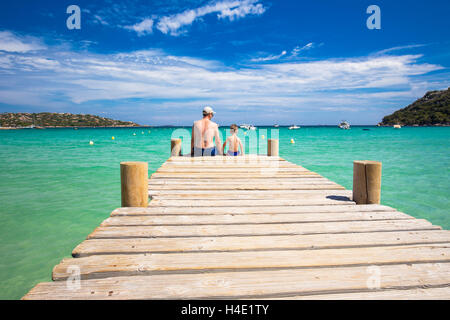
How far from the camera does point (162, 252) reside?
2.07m

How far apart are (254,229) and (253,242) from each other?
0.29 meters

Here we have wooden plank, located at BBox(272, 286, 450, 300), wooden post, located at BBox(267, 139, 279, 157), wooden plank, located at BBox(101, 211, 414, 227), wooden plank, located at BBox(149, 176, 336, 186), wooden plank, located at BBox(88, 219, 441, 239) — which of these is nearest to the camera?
wooden plank, located at BBox(272, 286, 450, 300)

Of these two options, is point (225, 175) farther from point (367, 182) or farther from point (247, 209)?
point (367, 182)

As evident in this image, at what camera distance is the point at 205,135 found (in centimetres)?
735

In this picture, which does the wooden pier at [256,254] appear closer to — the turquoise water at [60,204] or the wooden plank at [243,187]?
the wooden plank at [243,187]

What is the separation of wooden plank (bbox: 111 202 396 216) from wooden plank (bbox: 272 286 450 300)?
4.82ft

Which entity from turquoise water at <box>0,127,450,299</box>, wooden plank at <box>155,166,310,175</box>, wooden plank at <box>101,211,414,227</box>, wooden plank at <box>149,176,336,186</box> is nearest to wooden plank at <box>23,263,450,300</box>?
wooden plank at <box>101,211,414,227</box>

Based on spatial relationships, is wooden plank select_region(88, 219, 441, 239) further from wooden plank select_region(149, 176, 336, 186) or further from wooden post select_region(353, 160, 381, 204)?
wooden plank select_region(149, 176, 336, 186)

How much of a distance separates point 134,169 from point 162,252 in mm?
1328

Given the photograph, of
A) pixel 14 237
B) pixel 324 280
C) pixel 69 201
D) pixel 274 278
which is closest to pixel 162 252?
pixel 274 278

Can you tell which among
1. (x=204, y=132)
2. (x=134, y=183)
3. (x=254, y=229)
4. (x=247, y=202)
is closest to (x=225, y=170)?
(x=204, y=132)

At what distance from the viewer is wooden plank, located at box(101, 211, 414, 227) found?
2.68m

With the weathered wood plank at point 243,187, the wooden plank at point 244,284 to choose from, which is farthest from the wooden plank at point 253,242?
the weathered wood plank at point 243,187

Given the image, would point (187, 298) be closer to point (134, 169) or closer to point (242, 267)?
point (242, 267)
